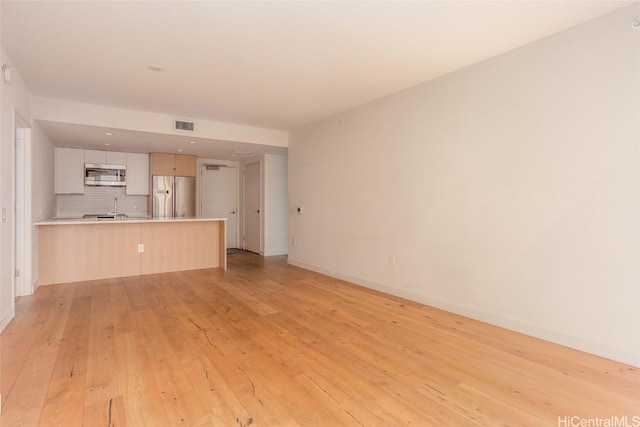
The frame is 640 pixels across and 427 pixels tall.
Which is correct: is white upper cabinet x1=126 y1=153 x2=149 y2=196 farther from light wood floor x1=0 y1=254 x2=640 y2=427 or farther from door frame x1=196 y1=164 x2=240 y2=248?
light wood floor x1=0 y1=254 x2=640 y2=427

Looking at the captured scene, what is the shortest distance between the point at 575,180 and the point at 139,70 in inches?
165

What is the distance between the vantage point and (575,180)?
263 cm

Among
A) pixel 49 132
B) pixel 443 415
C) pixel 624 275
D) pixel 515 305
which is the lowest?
pixel 443 415

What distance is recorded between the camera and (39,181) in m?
4.73

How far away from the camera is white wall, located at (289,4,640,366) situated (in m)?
2.43

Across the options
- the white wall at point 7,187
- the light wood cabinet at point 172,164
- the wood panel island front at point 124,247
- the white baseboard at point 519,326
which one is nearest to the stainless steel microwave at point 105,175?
the light wood cabinet at point 172,164

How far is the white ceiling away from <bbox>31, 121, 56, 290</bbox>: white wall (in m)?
0.84

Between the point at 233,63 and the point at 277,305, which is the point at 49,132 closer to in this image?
the point at 233,63

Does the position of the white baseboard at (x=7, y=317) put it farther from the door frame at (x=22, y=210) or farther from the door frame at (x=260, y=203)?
the door frame at (x=260, y=203)

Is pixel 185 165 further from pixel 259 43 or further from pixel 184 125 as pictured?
pixel 259 43

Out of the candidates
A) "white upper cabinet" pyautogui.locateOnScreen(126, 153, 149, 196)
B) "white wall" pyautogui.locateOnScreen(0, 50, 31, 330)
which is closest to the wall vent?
"white upper cabinet" pyautogui.locateOnScreen(126, 153, 149, 196)

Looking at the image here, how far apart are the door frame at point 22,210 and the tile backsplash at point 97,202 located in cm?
293

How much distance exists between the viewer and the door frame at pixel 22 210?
3992 millimetres

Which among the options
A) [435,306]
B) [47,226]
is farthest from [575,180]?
[47,226]
